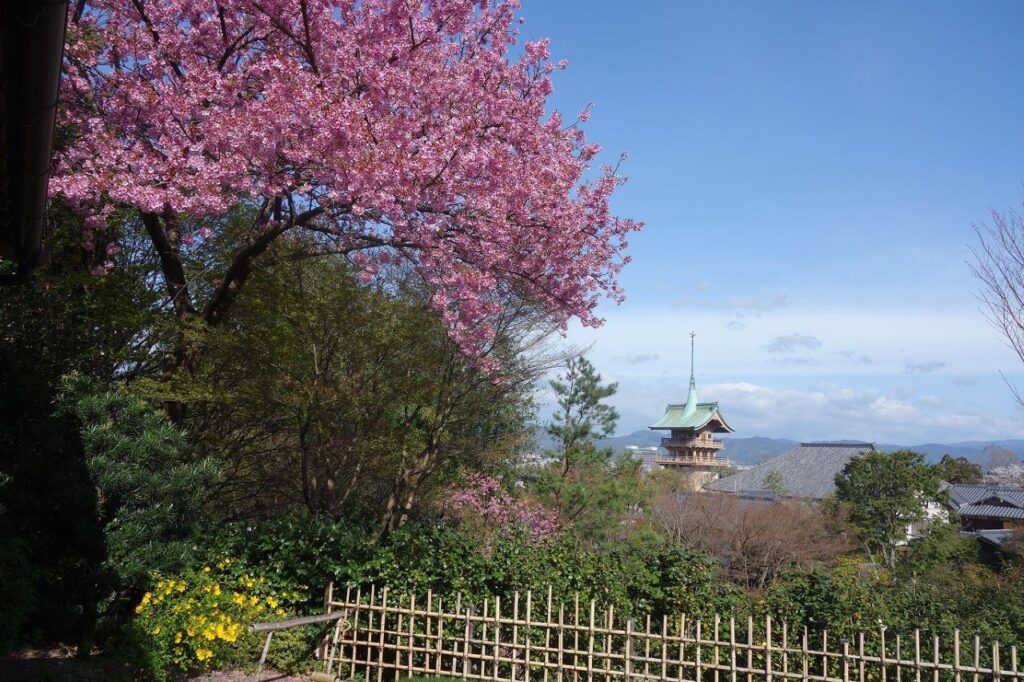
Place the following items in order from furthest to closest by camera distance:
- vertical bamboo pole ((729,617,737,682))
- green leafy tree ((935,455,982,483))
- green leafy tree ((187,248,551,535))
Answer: green leafy tree ((935,455,982,483)) < green leafy tree ((187,248,551,535)) < vertical bamboo pole ((729,617,737,682))

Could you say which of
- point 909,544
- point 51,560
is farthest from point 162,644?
point 909,544

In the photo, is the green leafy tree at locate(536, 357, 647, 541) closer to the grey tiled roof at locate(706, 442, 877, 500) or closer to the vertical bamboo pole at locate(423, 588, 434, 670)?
the vertical bamboo pole at locate(423, 588, 434, 670)

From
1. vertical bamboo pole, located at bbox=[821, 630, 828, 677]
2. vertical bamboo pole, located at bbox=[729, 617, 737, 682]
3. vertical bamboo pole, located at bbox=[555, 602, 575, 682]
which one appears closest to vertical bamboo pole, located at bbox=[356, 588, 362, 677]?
vertical bamboo pole, located at bbox=[555, 602, 575, 682]

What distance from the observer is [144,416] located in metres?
6.10

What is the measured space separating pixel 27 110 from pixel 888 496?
26.4 m

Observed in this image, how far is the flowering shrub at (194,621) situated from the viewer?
5.36 metres

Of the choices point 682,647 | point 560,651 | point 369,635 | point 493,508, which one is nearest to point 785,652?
point 682,647

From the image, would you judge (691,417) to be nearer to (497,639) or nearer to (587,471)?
(587,471)

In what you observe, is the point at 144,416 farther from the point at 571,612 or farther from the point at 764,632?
the point at 764,632

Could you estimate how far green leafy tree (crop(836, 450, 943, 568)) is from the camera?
75.4 feet

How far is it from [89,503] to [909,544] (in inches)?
899

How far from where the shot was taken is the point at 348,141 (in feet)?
20.9

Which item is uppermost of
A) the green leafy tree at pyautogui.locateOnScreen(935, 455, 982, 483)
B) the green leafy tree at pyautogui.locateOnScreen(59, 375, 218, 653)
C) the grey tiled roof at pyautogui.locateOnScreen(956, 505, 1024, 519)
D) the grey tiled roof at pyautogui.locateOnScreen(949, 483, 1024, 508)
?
the green leafy tree at pyautogui.locateOnScreen(59, 375, 218, 653)

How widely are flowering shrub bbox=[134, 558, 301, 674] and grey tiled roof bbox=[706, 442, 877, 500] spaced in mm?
35642
